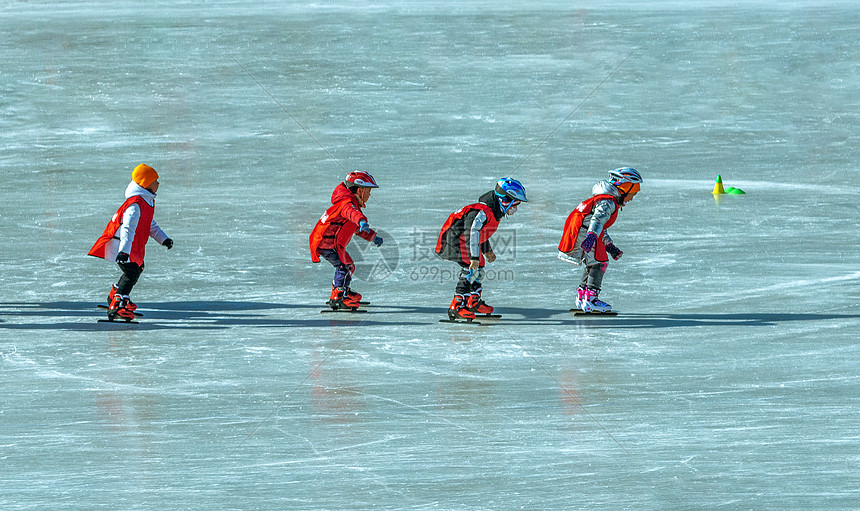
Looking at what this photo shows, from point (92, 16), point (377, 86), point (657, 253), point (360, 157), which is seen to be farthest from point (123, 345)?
point (92, 16)

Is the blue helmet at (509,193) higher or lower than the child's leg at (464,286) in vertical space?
higher

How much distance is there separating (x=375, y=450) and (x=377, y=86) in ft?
50.1

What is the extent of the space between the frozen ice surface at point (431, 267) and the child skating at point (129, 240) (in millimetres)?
287

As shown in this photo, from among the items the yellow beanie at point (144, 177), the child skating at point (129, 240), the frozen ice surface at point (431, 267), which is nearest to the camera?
the frozen ice surface at point (431, 267)

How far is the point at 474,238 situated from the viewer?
1048 cm

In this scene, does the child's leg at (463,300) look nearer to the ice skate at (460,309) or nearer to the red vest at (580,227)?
the ice skate at (460,309)

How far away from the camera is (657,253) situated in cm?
1310

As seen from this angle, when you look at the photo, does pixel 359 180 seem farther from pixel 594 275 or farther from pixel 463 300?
pixel 594 275

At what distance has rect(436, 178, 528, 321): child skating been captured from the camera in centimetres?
1048

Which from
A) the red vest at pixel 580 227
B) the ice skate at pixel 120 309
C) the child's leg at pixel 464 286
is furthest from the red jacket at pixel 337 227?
the red vest at pixel 580 227

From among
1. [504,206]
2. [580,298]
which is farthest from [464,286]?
[580,298]

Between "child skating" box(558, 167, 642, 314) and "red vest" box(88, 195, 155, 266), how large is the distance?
12.0ft

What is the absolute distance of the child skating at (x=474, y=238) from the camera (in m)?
10.5

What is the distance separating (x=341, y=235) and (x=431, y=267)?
1.87 meters
